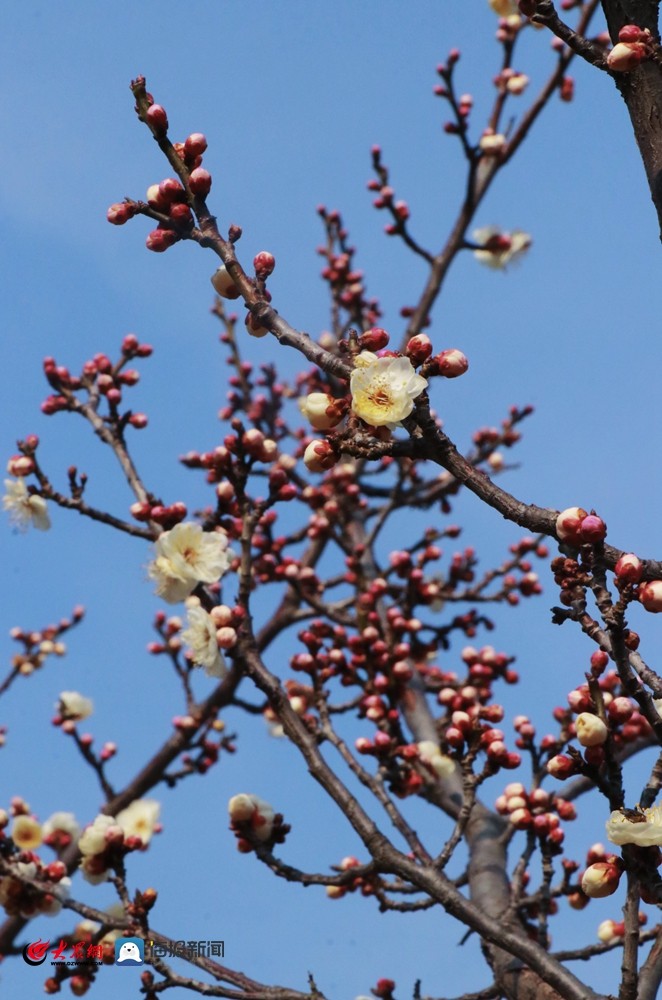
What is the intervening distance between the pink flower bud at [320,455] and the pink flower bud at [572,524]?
0.63 m

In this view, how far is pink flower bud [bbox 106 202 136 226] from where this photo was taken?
120 inches

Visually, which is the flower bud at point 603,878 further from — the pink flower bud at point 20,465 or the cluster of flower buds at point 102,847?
the pink flower bud at point 20,465

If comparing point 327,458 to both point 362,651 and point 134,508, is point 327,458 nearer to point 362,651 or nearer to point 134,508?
point 134,508

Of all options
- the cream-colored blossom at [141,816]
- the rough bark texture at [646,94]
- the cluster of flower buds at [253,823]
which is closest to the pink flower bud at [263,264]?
the rough bark texture at [646,94]

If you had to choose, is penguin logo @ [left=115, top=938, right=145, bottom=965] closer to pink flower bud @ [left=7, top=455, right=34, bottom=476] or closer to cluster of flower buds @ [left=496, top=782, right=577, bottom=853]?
cluster of flower buds @ [left=496, top=782, right=577, bottom=853]

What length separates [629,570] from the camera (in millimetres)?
2285

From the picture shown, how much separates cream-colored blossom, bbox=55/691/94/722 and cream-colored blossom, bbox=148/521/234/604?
9.27 ft

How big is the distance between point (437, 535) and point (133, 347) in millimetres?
2727

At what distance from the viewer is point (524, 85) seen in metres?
7.70

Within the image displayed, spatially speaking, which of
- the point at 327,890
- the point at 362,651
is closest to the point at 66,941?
the point at 327,890

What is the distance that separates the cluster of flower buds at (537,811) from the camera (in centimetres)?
405

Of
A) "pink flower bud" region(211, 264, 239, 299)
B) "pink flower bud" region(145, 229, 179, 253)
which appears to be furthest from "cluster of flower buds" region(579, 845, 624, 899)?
"pink flower bud" region(145, 229, 179, 253)

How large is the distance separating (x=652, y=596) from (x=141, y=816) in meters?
4.73

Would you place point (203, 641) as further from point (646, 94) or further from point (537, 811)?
point (646, 94)
